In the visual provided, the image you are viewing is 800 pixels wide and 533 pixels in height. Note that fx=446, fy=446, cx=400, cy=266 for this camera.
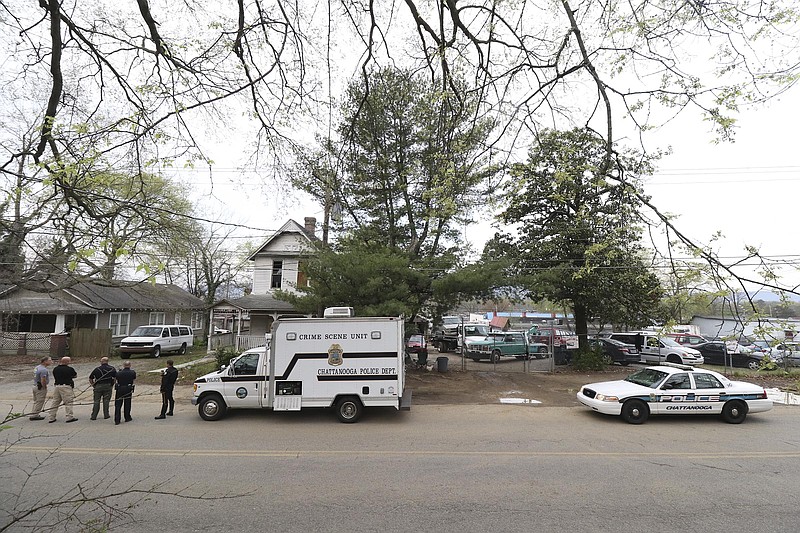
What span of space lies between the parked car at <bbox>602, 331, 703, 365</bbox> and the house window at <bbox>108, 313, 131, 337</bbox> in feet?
104

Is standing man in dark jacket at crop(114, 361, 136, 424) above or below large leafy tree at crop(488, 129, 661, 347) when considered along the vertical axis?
below

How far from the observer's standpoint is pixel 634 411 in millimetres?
11469

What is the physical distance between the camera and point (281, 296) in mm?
17953

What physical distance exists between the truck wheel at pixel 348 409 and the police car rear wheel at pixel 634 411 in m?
6.83

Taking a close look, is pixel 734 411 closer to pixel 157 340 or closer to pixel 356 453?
pixel 356 453

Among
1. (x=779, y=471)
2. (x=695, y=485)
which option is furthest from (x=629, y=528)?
(x=779, y=471)

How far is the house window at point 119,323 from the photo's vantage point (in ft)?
95.2

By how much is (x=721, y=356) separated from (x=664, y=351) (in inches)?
121

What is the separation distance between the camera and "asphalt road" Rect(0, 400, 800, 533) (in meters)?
5.63

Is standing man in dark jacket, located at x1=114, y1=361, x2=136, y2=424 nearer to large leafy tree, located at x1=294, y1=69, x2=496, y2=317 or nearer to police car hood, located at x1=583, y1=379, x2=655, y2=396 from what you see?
large leafy tree, located at x1=294, y1=69, x2=496, y2=317

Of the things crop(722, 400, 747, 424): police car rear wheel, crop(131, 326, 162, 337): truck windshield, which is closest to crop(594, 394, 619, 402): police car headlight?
crop(722, 400, 747, 424): police car rear wheel

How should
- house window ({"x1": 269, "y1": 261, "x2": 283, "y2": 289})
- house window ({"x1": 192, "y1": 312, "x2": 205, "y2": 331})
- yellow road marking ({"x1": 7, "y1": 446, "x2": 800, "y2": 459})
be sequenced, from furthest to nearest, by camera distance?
house window ({"x1": 192, "y1": 312, "x2": 205, "y2": 331})
house window ({"x1": 269, "y1": 261, "x2": 283, "y2": 289})
yellow road marking ({"x1": 7, "y1": 446, "x2": 800, "y2": 459})

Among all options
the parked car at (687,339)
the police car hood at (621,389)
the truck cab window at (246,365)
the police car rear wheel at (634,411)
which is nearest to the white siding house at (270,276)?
the truck cab window at (246,365)

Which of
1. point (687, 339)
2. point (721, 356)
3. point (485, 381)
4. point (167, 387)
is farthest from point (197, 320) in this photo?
point (721, 356)
